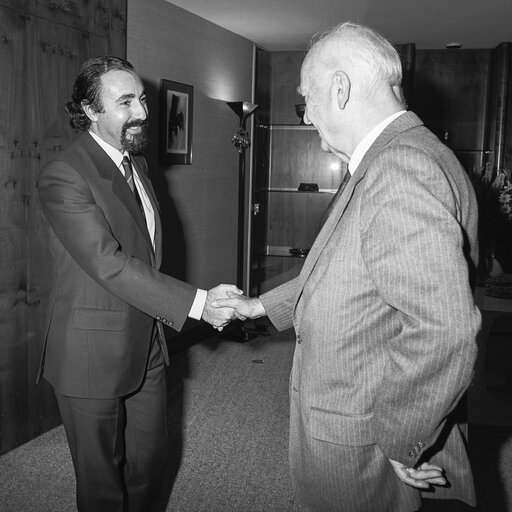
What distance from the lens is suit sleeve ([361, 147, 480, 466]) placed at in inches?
44.6

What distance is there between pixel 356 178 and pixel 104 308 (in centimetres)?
119

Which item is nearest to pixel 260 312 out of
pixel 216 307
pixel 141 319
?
pixel 216 307

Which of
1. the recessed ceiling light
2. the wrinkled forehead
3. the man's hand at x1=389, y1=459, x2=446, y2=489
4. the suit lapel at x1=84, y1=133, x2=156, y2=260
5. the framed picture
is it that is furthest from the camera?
the recessed ceiling light

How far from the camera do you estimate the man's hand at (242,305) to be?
2.25 meters

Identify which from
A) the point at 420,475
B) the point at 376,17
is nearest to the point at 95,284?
the point at 420,475

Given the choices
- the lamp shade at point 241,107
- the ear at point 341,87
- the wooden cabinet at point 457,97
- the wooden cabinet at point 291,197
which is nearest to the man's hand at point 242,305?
the ear at point 341,87

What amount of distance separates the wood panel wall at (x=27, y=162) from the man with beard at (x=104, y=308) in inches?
37.5

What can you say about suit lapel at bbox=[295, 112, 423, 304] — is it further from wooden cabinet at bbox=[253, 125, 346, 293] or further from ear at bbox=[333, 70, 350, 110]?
wooden cabinet at bbox=[253, 125, 346, 293]

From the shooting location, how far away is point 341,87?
1.40m

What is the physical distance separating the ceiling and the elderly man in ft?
11.3

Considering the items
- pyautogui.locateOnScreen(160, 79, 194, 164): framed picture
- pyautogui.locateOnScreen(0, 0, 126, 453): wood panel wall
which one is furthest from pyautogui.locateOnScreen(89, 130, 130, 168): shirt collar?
pyautogui.locateOnScreen(160, 79, 194, 164): framed picture

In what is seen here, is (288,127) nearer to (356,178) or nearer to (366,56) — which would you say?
(366,56)

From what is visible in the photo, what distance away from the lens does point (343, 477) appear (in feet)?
4.47

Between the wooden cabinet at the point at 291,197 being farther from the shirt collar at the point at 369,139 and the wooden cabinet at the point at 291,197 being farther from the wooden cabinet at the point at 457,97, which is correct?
the shirt collar at the point at 369,139
